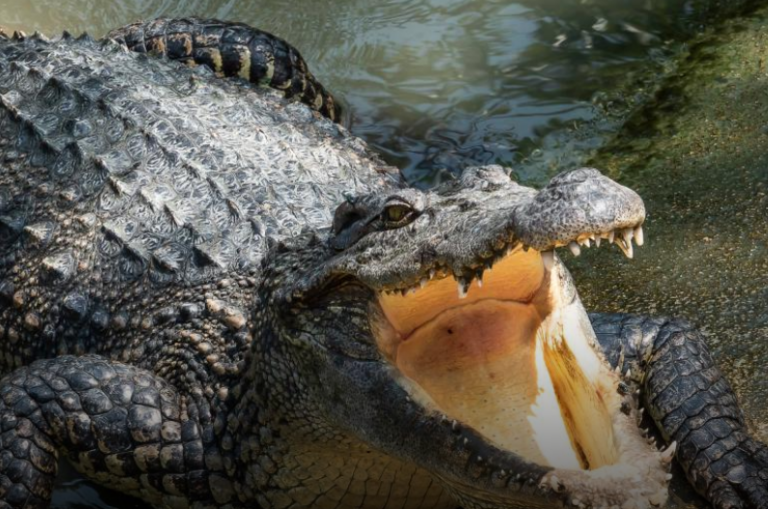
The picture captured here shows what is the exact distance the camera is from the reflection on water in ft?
21.5

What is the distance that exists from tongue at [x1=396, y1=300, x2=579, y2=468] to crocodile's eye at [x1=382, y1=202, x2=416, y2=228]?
1.17 feet

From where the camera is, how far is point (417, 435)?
3344 millimetres

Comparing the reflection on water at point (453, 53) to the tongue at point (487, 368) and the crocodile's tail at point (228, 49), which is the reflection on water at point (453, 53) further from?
the tongue at point (487, 368)

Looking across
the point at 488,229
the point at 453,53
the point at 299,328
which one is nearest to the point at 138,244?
→ the point at 299,328

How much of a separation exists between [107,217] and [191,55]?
182 cm

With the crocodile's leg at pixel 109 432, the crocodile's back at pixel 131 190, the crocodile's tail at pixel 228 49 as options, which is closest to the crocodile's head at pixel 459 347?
the crocodile's leg at pixel 109 432

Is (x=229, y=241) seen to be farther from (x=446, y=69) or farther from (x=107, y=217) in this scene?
(x=446, y=69)

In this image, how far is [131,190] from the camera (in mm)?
4703

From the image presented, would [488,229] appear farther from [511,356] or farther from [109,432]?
[109,432]

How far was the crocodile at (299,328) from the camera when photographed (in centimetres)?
324

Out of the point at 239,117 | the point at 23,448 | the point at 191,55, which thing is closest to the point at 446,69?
the point at 191,55

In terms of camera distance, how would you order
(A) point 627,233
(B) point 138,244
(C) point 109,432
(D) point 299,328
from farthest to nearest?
(B) point 138,244, (C) point 109,432, (D) point 299,328, (A) point 627,233

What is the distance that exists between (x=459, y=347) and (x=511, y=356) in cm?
17

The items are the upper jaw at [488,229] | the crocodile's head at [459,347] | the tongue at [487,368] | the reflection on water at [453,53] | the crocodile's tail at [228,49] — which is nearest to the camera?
the upper jaw at [488,229]
